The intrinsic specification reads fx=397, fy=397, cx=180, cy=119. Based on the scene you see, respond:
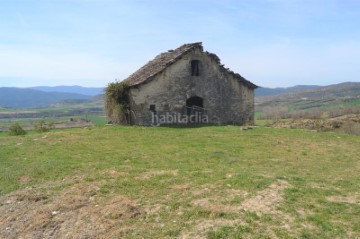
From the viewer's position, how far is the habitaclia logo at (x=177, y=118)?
2705 centimetres

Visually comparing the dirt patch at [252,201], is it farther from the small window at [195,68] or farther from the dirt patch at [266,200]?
the small window at [195,68]

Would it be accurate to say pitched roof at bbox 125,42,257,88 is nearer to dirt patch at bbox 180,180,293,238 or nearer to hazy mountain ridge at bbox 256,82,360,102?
dirt patch at bbox 180,180,293,238

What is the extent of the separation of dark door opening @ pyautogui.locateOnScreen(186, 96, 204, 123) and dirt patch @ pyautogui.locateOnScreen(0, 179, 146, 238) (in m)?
17.4

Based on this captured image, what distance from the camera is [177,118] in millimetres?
27781

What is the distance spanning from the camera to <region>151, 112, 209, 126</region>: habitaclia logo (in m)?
27.1

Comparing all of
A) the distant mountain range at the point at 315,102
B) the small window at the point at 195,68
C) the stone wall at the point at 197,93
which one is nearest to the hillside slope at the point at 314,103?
the distant mountain range at the point at 315,102

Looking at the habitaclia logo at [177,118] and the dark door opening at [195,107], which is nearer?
the habitaclia logo at [177,118]

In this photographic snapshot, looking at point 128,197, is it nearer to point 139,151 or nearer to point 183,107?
point 139,151

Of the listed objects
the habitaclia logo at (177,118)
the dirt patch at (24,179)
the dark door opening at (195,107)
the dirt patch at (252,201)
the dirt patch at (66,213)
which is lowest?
the dirt patch at (66,213)

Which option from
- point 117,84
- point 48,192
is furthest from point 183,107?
point 48,192

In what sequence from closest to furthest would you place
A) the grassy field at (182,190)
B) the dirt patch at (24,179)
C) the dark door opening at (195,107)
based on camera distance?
the grassy field at (182,190)
the dirt patch at (24,179)
the dark door opening at (195,107)

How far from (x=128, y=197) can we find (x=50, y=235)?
6.96ft

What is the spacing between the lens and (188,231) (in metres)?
8.02

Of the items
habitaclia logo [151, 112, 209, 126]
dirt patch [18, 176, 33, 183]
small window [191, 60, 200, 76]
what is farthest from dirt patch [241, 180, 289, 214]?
small window [191, 60, 200, 76]
